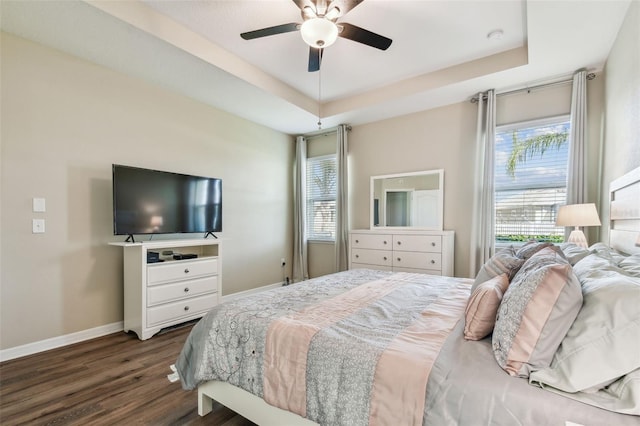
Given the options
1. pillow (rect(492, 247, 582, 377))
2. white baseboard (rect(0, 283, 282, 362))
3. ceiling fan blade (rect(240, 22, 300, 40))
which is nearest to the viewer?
pillow (rect(492, 247, 582, 377))

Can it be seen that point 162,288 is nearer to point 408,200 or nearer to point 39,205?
point 39,205

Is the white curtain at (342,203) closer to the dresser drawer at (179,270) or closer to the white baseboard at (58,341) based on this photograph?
the dresser drawer at (179,270)

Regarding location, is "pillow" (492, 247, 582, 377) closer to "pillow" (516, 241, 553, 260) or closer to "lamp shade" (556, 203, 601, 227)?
"pillow" (516, 241, 553, 260)

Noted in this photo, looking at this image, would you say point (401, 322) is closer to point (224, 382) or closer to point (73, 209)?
point (224, 382)

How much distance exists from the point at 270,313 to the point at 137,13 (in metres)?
2.54

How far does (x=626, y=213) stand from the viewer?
1814 millimetres

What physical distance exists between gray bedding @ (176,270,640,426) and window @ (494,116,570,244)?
7.10 ft

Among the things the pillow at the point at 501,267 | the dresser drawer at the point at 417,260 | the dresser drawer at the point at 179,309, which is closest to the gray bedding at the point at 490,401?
the pillow at the point at 501,267

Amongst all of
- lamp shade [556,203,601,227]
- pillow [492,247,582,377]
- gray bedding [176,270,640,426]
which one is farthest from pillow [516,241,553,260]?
lamp shade [556,203,601,227]

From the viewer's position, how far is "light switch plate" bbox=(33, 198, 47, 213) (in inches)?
102

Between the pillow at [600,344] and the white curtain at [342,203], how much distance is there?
3.71 meters

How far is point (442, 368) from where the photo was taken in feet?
3.39

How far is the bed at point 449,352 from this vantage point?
87 centimetres

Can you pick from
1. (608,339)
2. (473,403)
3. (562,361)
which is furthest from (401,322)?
(608,339)
